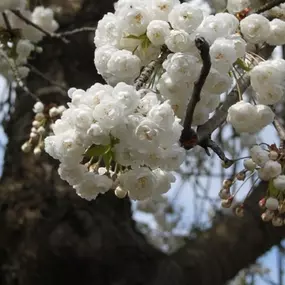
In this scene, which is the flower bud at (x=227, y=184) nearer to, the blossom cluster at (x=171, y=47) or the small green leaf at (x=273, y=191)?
the small green leaf at (x=273, y=191)

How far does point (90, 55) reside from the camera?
9.68 feet

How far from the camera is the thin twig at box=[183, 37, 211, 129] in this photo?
2.96 ft

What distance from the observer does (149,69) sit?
1016 mm

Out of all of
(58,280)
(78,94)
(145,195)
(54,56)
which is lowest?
(58,280)

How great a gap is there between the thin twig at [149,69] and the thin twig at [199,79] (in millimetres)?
78

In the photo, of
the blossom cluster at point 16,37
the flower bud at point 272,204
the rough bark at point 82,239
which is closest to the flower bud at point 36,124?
the blossom cluster at point 16,37

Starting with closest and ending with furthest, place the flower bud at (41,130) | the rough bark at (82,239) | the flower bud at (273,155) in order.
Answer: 1. the flower bud at (273,155)
2. the flower bud at (41,130)
3. the rough bark at (82,239)

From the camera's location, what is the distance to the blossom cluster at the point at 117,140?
0.90 meters

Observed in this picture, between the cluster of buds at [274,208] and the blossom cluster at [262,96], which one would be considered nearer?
the blossom cluster at [262,96]

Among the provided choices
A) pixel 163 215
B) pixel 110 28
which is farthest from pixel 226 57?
pixel 163 215

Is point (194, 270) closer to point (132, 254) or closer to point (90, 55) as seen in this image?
point (132, 254)

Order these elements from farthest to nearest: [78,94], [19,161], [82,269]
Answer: [19,161] < [82,269] < [78,94]

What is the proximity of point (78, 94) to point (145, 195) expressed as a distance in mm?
178

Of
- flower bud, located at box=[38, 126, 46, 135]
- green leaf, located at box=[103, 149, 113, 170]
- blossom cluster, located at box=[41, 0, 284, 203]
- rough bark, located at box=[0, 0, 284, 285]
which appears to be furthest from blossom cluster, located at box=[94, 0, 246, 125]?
rough bark, located at box=[0, 0, 284, 285]
